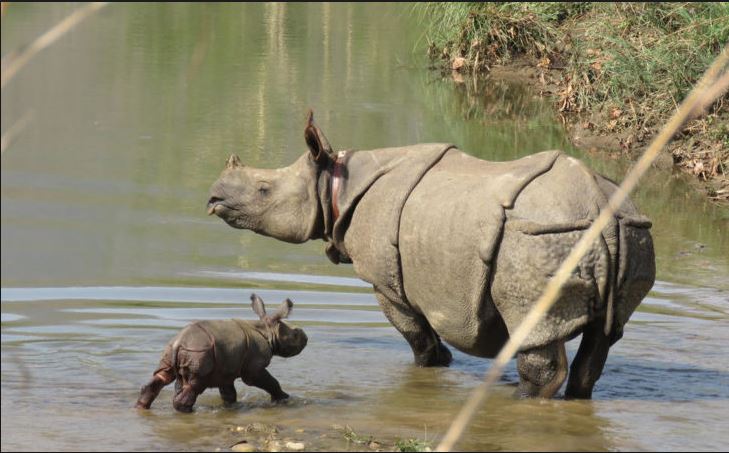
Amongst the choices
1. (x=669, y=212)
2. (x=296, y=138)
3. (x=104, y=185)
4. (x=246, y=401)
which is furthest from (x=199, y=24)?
(x=246, y=401)

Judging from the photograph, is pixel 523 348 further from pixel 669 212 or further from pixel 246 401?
pixel 669 212

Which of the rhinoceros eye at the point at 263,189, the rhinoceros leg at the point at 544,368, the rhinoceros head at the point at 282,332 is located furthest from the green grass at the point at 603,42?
the rhinoceros leg at the point at 544,368

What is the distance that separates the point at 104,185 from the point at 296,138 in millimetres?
3200

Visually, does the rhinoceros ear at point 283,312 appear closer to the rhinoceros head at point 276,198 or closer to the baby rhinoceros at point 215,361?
the baby rhinoceros at point 215,361

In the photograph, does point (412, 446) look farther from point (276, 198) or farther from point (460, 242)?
point (276, 198)

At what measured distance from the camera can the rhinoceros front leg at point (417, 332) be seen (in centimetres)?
868

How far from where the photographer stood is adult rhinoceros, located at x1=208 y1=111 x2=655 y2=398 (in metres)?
7.41

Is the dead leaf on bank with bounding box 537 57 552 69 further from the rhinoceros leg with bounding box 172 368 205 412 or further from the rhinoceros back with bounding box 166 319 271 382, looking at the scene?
the rhinoceros leg with bounding box 172 368 205 412

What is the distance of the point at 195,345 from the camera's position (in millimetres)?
7586

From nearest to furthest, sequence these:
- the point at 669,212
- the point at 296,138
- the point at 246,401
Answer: the point at 246,401 → the point at 669,212 → the point at 296,138

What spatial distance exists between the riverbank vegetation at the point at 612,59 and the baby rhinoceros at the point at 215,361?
7729 mm

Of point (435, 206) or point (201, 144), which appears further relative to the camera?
point (201, 144)

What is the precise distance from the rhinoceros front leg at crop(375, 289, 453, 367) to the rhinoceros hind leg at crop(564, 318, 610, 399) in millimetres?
1176

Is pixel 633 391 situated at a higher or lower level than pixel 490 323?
lower
